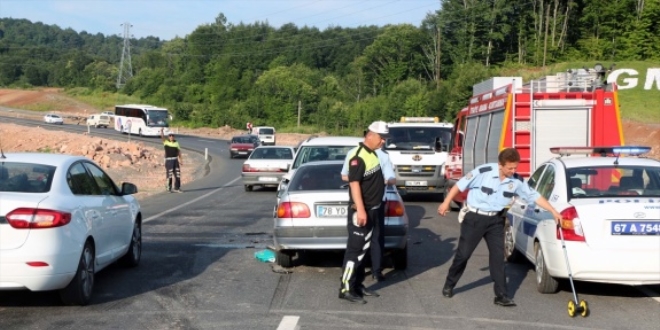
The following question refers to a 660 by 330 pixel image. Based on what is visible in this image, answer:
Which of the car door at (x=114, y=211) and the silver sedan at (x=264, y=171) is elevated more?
the car door at (x=114, y=211)

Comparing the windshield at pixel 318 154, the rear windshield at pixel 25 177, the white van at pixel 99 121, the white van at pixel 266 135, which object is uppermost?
the rear windshield at pixel 25 177

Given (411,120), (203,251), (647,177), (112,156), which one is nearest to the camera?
(647,177)

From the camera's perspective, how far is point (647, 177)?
31.5ft

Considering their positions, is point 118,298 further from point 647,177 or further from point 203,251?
point 647,177

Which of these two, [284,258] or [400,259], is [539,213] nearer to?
[400,259]

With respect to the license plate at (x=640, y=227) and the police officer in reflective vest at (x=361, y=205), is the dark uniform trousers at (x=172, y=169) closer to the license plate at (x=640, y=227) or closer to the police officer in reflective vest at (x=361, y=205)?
the police officer in reflective vest at (x=361, y=205)

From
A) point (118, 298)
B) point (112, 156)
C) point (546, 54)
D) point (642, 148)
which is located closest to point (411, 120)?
point (642, 148)

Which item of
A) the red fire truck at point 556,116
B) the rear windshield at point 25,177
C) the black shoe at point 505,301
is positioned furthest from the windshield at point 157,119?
the black shoe at point 505,301

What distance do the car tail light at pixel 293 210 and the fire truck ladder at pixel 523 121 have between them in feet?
22.0

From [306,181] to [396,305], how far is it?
2898 mm

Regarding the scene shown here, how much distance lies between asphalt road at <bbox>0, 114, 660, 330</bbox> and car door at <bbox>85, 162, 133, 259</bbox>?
1.46 feet

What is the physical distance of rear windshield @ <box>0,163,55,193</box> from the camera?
8.40 m

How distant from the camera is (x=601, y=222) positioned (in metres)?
8.61

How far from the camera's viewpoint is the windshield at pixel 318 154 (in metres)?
17.3
